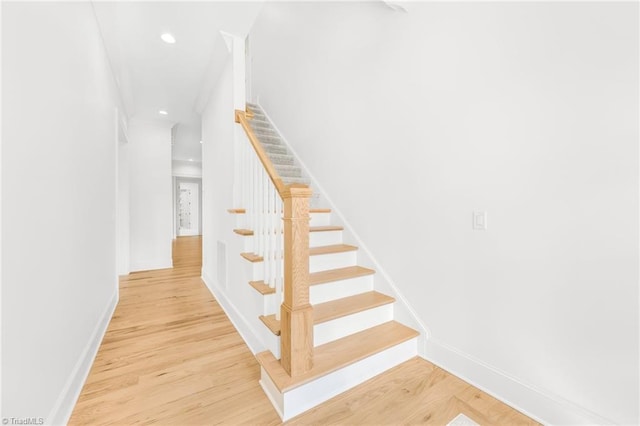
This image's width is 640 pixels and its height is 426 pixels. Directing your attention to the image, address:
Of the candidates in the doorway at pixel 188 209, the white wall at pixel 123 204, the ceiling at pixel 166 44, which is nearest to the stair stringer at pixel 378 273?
the ceiling at pixel 166 44

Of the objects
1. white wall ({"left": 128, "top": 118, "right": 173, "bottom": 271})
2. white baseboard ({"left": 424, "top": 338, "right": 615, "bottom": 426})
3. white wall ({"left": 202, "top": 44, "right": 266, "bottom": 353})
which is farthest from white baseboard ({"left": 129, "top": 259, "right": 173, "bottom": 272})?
white baseboard ({"left": 424, "top": 338, "right": 615, "bottom": 426})

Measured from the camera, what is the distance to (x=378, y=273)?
2.22 metres

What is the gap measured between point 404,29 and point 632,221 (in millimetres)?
1757

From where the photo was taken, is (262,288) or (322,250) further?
(322,250)

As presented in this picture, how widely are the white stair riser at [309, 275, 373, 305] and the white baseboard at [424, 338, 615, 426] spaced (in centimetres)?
60

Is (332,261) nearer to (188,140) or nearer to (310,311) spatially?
(310,311)

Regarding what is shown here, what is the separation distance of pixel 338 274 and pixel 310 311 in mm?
713

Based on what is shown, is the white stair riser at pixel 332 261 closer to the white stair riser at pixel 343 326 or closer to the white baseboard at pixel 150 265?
the white stair riser at pixel 343 326

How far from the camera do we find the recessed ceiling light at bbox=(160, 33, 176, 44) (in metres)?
2.59

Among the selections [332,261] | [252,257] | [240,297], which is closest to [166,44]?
[252,257]

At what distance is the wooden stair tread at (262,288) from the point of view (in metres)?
1.76

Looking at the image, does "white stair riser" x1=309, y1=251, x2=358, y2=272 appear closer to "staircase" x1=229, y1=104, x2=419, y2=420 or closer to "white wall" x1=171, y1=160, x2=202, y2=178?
"staircase" x1=229, y1=104, x2=419, y2=420

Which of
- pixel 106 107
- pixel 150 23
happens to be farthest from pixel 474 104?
pixel 106 107

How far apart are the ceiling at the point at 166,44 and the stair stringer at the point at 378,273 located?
5.51 ft
